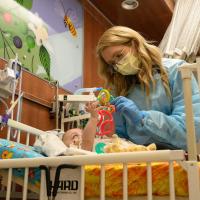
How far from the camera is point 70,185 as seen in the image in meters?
1.04

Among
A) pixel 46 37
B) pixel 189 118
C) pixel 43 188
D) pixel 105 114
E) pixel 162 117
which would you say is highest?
pixel 46 37

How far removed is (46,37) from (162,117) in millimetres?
1599

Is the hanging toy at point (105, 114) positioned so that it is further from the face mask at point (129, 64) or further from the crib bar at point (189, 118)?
the crib bar at point (189, 118)

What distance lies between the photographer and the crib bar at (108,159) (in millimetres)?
896

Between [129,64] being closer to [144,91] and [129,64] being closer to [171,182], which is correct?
[144,91]

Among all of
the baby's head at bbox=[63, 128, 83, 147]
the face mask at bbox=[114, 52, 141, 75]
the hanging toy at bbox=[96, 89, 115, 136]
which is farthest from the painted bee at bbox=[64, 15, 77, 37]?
the face mask at bbox=[114, 52, 141, 75]

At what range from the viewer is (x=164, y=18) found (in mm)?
3631

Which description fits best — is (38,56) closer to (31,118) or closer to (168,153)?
(31,118)

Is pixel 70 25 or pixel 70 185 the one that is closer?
pixel 70 185

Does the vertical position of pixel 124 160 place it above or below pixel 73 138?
below

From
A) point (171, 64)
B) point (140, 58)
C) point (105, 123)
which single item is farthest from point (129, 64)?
point (105, 123)

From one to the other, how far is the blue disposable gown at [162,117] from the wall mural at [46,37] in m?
1.05

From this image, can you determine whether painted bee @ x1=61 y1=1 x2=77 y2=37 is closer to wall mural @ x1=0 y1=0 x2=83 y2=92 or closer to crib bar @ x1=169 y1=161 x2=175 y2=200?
wall mural @ x1=0 y1=0 x2=83 y2=92

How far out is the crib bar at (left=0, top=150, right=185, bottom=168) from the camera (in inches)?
35.3
